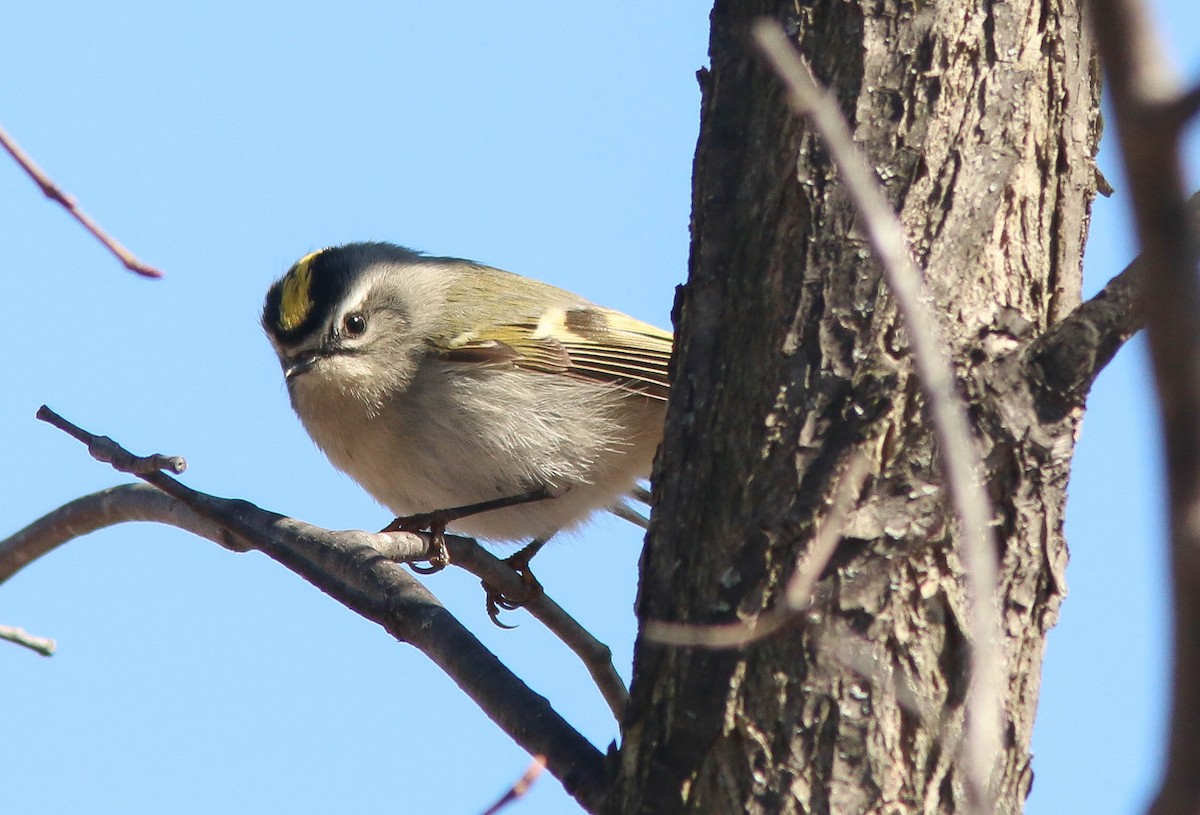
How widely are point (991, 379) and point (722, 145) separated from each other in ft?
2.19

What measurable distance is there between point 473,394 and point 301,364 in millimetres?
686

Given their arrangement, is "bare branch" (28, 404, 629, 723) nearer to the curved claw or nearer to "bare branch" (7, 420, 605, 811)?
"bare branch" (7, 420, 605, 811)

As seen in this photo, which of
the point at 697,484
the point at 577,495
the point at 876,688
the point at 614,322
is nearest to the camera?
the point at 876,688

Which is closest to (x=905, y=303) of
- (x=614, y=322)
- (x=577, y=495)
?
(x=577, y=495)

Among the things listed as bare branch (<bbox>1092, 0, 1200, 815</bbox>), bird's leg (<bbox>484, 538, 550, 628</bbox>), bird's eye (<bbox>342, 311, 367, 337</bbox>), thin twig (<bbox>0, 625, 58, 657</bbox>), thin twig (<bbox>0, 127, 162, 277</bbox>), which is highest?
bird's eye (<bbox>342, 311, 367, 337</bbox>)

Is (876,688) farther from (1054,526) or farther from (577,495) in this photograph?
(577,495)

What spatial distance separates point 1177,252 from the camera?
74 cm

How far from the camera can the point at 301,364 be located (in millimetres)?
4664

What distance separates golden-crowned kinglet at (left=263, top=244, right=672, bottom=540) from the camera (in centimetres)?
435

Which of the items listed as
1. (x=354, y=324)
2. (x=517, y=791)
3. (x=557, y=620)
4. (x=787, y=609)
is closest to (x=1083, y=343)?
(x=787, y=609)

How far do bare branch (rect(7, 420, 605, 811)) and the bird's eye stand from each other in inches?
56.8

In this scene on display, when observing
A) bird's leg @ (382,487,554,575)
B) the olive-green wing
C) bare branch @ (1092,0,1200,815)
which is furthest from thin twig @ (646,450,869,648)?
the olive-green wing

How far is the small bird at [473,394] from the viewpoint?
435cm

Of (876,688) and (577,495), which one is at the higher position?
(577,495)
